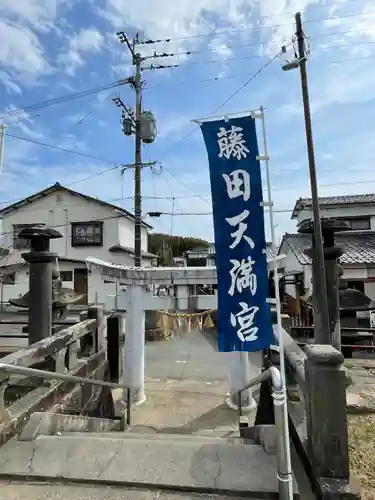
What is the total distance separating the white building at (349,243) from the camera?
1686cm

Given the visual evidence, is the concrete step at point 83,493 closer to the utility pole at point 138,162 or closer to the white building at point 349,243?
the utility pole at point 138,162

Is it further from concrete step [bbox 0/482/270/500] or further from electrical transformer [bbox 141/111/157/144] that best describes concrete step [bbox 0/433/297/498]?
electrical transformer [bbox 141/111/157/144]

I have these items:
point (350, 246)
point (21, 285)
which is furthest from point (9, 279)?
point (350, 246)

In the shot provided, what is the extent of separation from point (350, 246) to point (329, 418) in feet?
62.2

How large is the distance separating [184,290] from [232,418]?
3.14m

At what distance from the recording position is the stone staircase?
9.45 ft

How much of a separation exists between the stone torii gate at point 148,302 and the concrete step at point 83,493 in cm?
542

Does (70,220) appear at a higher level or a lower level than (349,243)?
higher

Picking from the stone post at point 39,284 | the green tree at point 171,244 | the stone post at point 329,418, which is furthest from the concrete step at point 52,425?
the green tree at point 171,244

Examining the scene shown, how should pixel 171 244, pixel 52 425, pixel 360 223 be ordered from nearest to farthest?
pixel 52 425, pixel 360 223, pixel 171 244

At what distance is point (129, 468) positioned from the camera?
317cm

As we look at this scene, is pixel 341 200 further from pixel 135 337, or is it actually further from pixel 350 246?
pixel 135 337

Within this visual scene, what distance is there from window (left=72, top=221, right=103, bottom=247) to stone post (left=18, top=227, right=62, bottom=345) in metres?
19.8

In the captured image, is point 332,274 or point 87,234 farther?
point 87,234
